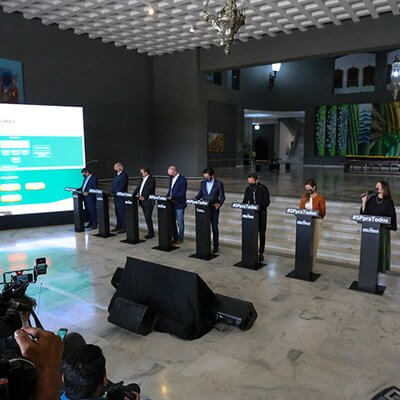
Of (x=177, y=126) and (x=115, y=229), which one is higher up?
(x=177, y=126)

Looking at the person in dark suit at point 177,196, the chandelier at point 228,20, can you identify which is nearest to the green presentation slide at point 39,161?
the person in dark suit at point 177,196

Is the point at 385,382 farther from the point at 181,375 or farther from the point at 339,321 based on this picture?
the point at 181,375

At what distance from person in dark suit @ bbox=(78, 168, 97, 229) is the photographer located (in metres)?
7.31

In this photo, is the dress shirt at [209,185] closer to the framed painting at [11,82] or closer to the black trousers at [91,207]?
the black trousers at [91,207]

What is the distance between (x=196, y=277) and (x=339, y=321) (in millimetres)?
1739

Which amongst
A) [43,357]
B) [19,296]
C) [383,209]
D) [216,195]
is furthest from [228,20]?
[43,357]

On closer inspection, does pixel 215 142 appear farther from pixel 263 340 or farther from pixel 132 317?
pixel 263 340

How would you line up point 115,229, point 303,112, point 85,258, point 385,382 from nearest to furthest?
point 385,382 → point 85,258 → point 115,229 → point 303,112

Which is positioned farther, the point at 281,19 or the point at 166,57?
the point at 166,57

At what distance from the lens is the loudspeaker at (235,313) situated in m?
3.84

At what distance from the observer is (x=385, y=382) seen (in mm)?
3006

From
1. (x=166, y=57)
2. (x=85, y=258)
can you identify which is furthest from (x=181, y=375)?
(x=166, y=57)

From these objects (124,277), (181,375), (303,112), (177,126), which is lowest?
(181,375)

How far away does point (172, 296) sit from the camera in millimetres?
3887
